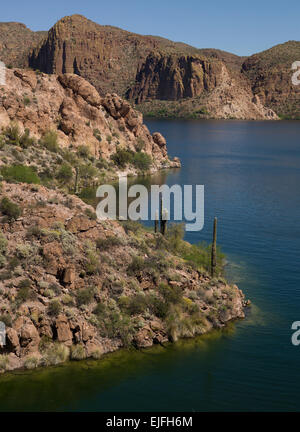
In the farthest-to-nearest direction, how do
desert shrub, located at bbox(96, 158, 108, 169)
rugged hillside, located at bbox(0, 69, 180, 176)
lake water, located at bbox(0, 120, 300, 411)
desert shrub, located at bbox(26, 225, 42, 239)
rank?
desert shrub, located at bbox(96, 158, 108, 169), rugged hillside, located at bbox(0, 69, 180, 176), desert shrub, located at bbox(26, 225, 42, 239), lake water, located at bbox(0, 120, 300, 411)

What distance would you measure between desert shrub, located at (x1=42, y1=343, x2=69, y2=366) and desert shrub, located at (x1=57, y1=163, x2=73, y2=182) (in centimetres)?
3713

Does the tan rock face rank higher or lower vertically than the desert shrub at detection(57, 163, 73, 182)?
lower

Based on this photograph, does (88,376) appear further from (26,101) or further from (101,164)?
(26,101)

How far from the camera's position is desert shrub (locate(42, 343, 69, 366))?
21594mm

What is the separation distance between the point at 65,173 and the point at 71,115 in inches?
585

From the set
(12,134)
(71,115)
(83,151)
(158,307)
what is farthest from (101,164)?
(158,307)

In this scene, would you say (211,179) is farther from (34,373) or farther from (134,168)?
(34,373)

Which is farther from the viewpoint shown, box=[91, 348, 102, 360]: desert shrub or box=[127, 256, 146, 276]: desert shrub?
box=[127, 256, 146, 276]: desert shrub

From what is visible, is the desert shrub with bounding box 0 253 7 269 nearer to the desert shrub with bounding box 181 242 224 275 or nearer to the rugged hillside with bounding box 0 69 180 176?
the desert shrub with bounding box 181 242 224 275

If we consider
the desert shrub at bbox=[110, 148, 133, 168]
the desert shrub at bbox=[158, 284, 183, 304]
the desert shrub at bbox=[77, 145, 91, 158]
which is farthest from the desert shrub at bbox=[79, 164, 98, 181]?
the desert shrub at bbox=[158, 284, 183, 304]

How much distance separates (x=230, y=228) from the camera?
151 feet
